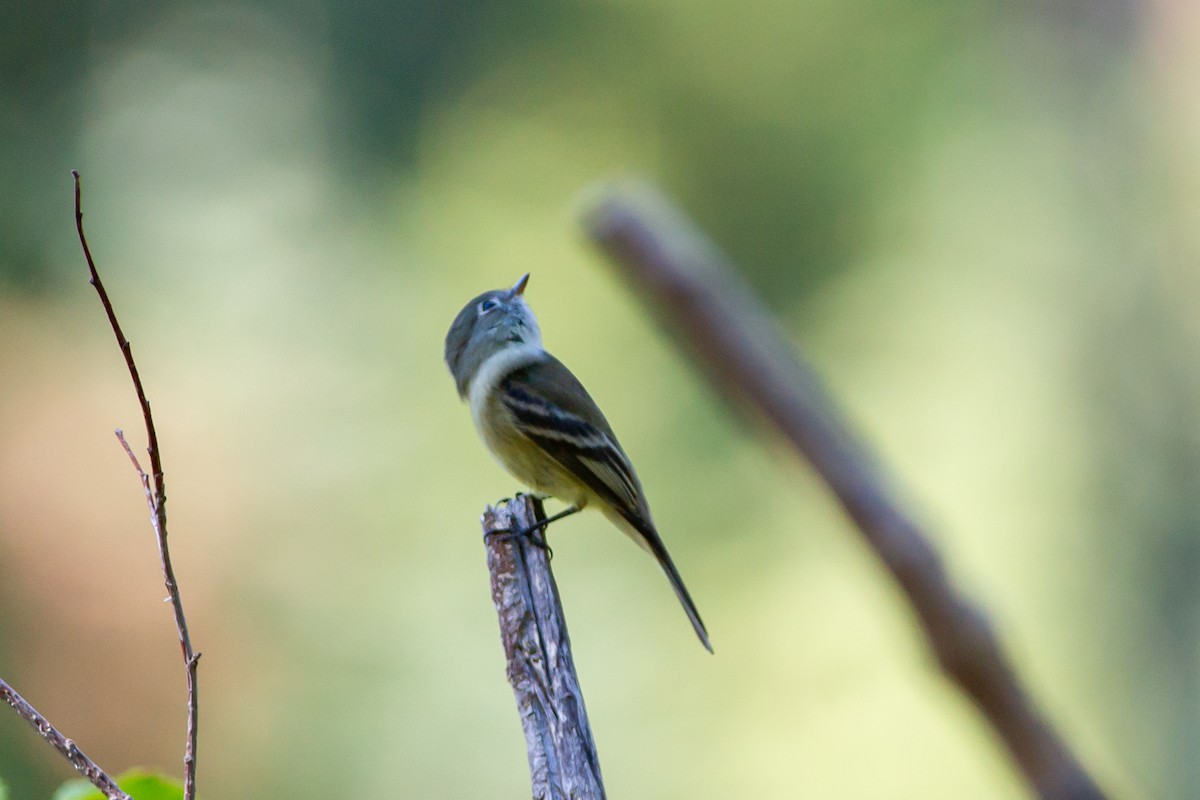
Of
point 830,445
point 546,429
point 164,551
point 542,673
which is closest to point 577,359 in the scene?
point 546,429

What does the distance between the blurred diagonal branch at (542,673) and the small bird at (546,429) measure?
946mm

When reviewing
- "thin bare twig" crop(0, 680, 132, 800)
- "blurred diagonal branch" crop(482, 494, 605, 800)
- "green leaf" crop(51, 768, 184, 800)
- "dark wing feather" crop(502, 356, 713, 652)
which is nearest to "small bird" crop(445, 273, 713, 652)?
"dark wing feather" crop(502, 356, 713, 652)

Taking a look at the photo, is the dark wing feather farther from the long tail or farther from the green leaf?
the green leaf

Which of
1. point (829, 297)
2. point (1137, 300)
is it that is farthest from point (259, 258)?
point (1137, 300)

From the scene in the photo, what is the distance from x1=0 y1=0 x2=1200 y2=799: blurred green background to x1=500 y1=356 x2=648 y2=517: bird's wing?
10.5ft

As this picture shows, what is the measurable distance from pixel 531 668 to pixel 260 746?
5975mm

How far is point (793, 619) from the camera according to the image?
290 inches

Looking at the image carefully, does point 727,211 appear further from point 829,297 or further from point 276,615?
point 276,615

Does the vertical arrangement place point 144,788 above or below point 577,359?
below

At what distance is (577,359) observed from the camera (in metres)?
7.97

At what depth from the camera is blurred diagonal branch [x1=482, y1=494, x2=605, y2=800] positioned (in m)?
2.07

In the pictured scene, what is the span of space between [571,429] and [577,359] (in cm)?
393

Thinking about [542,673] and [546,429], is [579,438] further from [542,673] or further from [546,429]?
[542,673]

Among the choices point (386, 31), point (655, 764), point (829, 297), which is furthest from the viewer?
point (386, 31)
